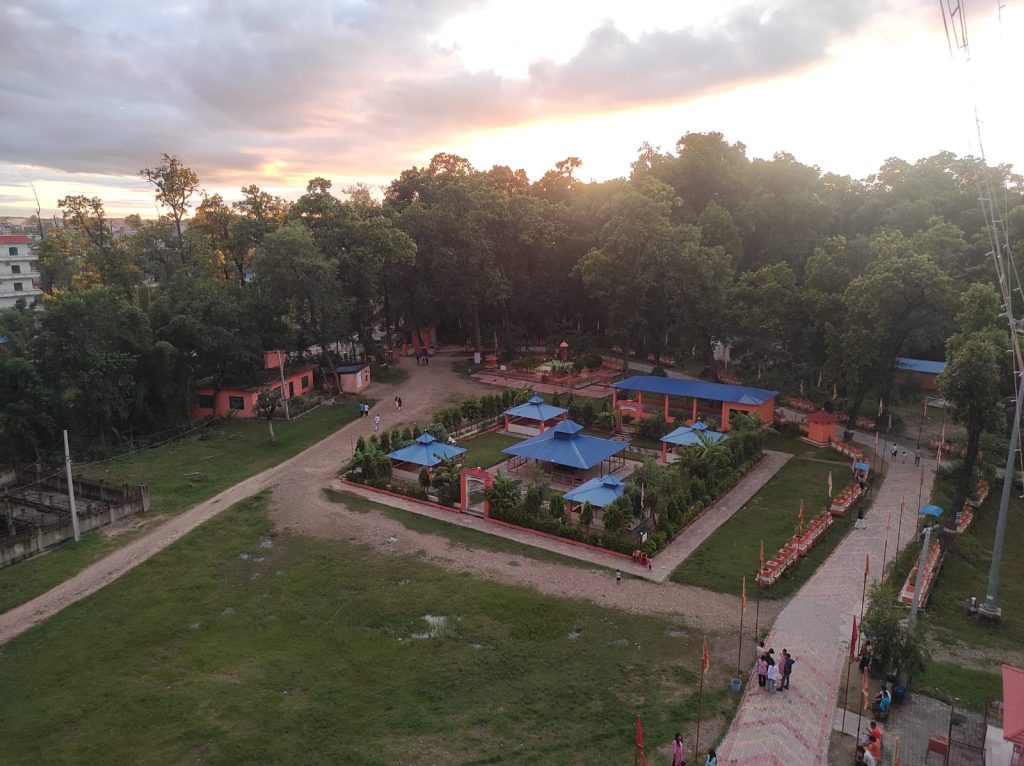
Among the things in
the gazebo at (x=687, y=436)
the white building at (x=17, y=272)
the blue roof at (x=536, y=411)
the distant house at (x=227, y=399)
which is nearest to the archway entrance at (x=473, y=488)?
the blue roof at (x=536, y=411)

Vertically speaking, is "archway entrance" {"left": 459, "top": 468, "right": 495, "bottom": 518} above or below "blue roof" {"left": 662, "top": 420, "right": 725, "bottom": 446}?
below

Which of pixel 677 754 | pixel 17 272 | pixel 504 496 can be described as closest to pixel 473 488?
pixel 504 496

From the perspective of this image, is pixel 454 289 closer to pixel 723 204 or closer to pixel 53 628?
pixel 723 204

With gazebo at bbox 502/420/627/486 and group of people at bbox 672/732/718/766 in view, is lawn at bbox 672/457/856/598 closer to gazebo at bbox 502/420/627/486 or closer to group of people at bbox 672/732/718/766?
gazebo at bbox 502/420/627/486

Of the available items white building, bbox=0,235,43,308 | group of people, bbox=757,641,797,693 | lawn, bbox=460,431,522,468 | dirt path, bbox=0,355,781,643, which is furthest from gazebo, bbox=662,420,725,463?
white building, bbox=0,235,43,308

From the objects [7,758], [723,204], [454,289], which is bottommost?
[7,758]

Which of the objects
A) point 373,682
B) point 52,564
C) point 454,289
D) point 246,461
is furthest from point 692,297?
point 52,564

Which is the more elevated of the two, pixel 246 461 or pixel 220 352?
pixel 220 352
